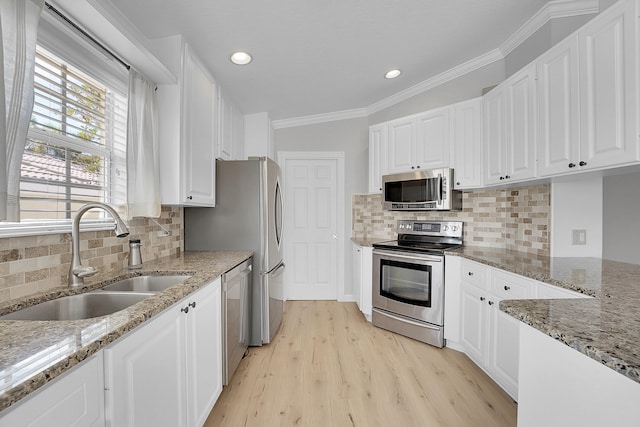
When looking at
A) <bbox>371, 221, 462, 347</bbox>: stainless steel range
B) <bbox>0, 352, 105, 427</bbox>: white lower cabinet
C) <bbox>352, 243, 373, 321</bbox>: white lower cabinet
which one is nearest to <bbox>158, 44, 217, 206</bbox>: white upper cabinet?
<bbox>0, 352, 105, 427</bbox>: white lower cabinet

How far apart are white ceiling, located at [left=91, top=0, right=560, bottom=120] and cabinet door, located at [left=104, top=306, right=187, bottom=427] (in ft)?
5.59

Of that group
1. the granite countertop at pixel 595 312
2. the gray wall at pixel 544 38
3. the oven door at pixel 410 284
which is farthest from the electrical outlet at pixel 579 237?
the gray wall at pixel 544 38

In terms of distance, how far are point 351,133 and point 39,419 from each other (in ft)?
12.5

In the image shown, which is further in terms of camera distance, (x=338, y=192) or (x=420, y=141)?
(x=338, y=192)

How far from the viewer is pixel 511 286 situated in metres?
1.81

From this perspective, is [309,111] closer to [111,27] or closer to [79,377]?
[111,27]

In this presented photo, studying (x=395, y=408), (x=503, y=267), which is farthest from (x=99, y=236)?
(x=503, y=267)

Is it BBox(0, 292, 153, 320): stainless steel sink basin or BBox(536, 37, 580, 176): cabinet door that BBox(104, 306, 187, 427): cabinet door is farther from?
BBox(536, 37, 580, 176): cabinet door

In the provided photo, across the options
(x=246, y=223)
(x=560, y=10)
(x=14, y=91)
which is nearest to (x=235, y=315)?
(x=246, y=223)

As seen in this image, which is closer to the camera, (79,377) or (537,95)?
(79,377)

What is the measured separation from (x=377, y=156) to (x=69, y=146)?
2.72 meters

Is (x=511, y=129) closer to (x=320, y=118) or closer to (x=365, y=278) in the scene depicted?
(x=365, y=278)

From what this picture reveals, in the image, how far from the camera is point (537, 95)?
1943mm

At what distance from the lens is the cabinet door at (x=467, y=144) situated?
264cm
